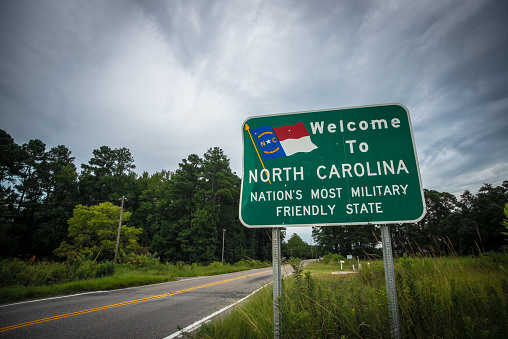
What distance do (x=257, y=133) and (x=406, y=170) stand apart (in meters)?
1.48

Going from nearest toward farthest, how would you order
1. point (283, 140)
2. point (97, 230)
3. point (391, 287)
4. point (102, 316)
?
point (391, 287) → point (283, 140) → point (102, 316) → point (97, 230)

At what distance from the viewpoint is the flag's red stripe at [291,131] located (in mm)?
2475

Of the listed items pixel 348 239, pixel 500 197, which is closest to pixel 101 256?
pixel 348 239

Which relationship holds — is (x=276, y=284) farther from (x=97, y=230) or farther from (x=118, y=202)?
(x=118, y=202)

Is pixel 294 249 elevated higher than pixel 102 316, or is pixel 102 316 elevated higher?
pixel 294 249

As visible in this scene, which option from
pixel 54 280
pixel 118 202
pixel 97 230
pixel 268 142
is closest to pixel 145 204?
pixel 118 202

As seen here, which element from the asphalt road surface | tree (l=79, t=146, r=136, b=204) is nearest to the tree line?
tree (l=79, t=146, r=136, b=204)

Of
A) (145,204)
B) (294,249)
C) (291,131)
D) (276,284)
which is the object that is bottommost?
(276,284)

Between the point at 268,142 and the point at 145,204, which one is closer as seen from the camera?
the point at 268,142

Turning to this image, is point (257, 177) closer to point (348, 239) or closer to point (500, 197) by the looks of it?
point (500, 197)

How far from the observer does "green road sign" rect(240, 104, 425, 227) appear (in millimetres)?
2166

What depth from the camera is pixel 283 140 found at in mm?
2496

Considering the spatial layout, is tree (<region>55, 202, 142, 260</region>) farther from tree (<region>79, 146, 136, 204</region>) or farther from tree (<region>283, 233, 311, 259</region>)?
tree (<region>283, 233, 311, 259</region>)

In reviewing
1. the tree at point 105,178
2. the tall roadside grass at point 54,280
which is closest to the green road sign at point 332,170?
the tall roadside grass at point 54,280
